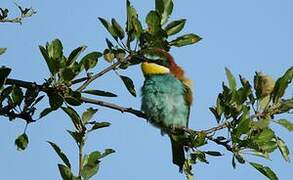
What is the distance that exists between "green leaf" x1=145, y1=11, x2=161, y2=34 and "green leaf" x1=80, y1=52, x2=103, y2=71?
237 mm

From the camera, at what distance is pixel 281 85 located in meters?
Answer: 2.46

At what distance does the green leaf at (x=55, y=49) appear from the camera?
85.1 inches

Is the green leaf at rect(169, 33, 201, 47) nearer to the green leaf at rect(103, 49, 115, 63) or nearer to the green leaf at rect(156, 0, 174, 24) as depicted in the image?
the green leaf at rect(156, 0, 174, 24)

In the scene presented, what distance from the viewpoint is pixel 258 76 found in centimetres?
244

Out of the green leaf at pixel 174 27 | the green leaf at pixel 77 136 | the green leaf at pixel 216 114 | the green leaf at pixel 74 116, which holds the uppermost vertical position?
the green leaf at pixel 174 27

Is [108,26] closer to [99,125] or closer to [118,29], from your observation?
[118,29]

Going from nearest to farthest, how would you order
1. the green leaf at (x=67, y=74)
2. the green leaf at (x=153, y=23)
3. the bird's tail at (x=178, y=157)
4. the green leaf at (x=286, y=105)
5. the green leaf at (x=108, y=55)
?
the green leaf at (x=67, y=74) < the green leaf at (x=153, y=23) < the green leaf at (x=108, y=55) < the green leaf at (x=286, y=105) < the bird's tail at (x=178, y=157)

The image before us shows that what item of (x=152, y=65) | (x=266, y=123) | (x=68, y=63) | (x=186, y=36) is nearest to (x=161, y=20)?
(x=186, y=36)

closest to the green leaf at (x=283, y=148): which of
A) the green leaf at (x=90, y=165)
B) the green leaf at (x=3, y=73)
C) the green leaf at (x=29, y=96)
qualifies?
the green leaf at (x=90, y=165)

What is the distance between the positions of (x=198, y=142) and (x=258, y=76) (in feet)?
1.29

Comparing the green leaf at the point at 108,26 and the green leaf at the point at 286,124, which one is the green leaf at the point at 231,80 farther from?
the green leaf at the point at 108,26

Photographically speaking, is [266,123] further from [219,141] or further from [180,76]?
[180,76]

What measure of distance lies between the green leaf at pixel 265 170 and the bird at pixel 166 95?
5.07ft

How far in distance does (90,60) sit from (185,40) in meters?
0.41
